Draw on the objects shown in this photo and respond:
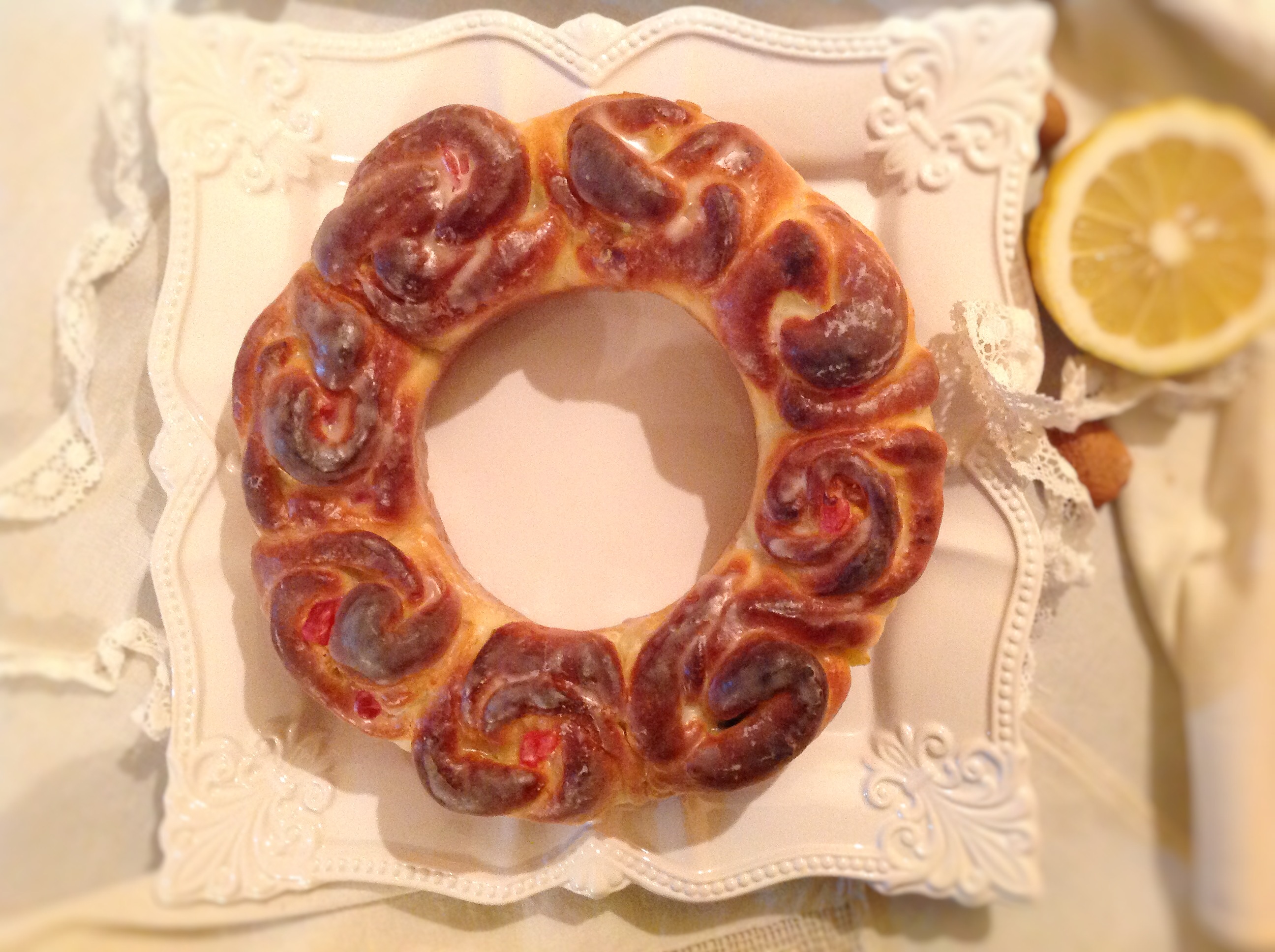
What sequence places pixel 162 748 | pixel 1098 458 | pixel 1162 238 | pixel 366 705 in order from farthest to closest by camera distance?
pixel 162 748 < pixel 1098 458 < pixel 366 705 < pixel 1162 238

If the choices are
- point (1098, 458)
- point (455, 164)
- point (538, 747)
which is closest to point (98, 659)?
point (538, 747)

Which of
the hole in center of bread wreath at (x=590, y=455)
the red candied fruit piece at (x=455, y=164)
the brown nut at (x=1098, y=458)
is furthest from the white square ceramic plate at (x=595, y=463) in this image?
the red candied fruit piece at (x=455, y=164)

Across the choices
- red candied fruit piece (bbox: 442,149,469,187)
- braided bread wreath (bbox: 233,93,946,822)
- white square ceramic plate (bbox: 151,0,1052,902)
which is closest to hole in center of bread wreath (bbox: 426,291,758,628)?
white square ceramic plate (bbox: 151,0,1052,902)

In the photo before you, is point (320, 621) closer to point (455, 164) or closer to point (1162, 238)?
point (455, 164)

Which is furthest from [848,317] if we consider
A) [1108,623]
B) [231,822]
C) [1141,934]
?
[231,822]

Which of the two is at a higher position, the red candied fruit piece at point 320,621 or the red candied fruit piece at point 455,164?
the red candied fruit piece at point 455,164

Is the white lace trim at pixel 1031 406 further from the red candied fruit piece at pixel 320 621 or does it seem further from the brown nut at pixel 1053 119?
the red candied fruit piece at pixel 320 621

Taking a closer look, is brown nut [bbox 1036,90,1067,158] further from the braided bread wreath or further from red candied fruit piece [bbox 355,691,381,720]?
red candied fruit piece [bbox 355,691,381,720]

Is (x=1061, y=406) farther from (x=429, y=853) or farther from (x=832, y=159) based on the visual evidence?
(x=429, y=853)
